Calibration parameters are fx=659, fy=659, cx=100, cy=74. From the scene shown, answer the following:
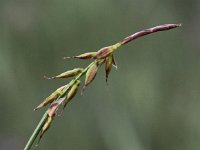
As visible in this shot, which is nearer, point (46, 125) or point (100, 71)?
point (46, 125)

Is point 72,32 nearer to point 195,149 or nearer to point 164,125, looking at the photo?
point 164,125

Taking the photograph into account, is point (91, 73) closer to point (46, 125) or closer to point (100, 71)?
point (46, 125)

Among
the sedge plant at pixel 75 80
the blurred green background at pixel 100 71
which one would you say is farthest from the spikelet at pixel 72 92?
the blurred green background at pixel 100 71

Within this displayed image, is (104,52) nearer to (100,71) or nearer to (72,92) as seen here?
(72,92)

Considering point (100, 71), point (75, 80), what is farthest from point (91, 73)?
point (100, 71)

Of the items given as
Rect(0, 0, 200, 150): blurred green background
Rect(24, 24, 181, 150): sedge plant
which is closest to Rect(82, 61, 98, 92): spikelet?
Rect(24, 24, 181, 150): sedge plant

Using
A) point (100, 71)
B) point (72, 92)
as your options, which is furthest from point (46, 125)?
point (100, 71)

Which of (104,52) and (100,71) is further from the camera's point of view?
(100,71)

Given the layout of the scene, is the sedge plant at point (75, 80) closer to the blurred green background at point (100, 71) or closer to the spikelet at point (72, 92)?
the spikelet at point (72, 92)

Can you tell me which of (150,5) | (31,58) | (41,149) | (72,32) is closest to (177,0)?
(150,5)

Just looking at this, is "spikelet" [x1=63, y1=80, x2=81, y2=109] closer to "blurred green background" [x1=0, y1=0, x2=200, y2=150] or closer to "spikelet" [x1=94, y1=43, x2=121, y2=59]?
"spikelet" [x1=94, y1=43, x2=121, y2=59]
